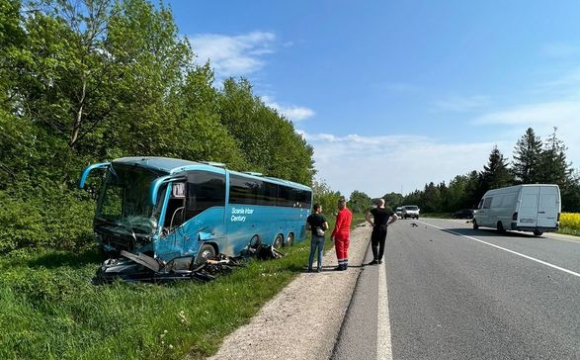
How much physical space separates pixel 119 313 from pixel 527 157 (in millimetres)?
92339

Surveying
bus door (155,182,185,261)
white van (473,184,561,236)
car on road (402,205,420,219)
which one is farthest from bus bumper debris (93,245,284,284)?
car on road (402,205,420,219)

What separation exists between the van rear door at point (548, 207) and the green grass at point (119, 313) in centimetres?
1751

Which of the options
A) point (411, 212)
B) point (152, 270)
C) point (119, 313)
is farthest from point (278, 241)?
point (411, 212)

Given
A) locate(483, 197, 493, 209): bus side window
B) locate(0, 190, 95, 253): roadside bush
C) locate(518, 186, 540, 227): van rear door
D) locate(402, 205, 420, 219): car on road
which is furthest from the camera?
locate(402, 205, 420, 219): car on road

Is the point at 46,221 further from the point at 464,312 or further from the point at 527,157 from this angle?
the point at 527,157

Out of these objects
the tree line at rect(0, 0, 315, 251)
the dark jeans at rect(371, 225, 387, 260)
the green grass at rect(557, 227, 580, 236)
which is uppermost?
the tree line at rect(0, 0, 315, 251)

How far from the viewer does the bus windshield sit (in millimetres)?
10086

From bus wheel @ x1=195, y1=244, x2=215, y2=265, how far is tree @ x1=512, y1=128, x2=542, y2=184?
83.4 m

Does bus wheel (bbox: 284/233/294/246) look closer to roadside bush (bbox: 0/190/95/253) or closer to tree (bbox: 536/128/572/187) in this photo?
roadside bush (bbox: 0/190/95/253)

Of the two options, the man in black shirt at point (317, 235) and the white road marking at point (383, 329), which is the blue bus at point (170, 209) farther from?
the white road marking at point (383, 329)

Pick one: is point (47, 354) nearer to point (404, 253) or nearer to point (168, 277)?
point (168, 277)

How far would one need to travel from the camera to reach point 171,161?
11.3 meters

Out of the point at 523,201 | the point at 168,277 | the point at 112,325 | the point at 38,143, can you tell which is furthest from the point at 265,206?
the point at 523,201

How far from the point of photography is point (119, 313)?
6406mm
